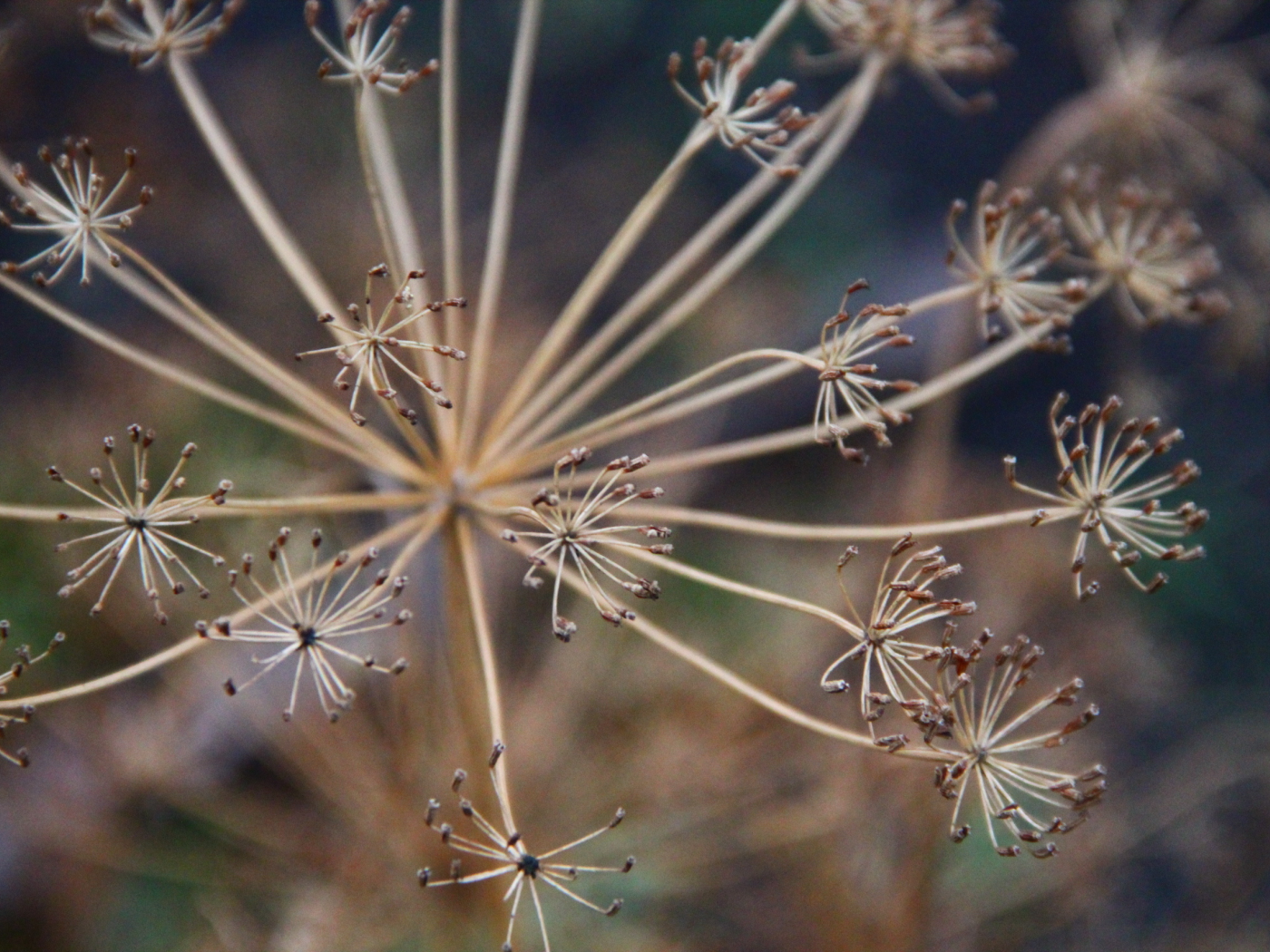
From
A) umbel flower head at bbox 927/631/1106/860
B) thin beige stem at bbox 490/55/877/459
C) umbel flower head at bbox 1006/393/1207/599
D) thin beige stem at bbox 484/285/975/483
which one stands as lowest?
umbel flower head at bbox 927/631/1106/860

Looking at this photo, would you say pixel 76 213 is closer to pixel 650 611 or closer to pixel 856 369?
pixel 856 369

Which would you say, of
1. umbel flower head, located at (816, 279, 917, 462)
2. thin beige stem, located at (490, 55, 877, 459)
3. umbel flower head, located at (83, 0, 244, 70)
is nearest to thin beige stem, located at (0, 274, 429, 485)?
thin beige stem, located at (490, 55, 877, 459)

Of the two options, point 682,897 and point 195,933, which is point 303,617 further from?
point 682,897

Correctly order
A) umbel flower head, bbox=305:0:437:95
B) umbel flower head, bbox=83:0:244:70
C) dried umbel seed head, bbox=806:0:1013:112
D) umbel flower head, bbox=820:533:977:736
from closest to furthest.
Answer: umbel flower head, bbox=820:533:977:736 < umbel flower head, bbox=305:0:437:95 < umbel flower head, bbox=83:0:244:70 < dried umbel seed head, bbox=806:0:1013:112

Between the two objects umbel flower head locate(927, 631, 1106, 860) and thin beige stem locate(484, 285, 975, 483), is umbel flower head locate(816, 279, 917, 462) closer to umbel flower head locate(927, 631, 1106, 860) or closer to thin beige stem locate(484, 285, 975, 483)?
thin beige stem locate(484, 285, 975, 483)

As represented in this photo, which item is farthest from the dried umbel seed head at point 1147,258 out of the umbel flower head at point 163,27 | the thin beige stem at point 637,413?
the umbel flower head at point 163,27

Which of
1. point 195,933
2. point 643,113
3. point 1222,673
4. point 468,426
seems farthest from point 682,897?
point 643,113

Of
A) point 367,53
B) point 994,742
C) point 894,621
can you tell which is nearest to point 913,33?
point 367,53

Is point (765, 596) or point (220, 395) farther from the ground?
point (220, 395)

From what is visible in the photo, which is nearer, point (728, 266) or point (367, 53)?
point (367, 53)
